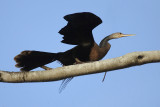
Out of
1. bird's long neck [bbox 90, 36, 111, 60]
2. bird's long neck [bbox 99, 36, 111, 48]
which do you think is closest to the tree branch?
bird's long neck [bbox 90, 36, 111, 60]

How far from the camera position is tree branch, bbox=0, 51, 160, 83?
299 centimetres

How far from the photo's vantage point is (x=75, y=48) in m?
4.88

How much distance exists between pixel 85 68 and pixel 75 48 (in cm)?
177

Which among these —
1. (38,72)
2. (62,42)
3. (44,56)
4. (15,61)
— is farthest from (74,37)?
(38,72)

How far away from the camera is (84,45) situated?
4.88 meters

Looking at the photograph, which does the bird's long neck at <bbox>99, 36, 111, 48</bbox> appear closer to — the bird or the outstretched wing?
the bird

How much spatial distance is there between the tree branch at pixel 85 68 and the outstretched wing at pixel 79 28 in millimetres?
1186

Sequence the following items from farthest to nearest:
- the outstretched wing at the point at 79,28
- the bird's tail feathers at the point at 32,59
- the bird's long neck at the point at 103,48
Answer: the bird's long neck at the point at 103,48
the bird's tail feathers at the point at 32,59
the outstretched wing at the point at 79,28

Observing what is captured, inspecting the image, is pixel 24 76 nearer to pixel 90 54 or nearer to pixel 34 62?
pixel 34 62

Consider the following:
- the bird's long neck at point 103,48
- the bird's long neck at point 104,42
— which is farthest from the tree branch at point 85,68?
the bird's long neck at point 104,42

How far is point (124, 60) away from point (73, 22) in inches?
59.8

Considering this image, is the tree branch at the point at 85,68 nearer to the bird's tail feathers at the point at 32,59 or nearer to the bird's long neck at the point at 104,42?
the bird's tail feathers at the point at 32,59

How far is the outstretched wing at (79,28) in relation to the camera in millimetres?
4203

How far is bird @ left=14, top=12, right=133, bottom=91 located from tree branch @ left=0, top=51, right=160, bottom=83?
3.40 feet
